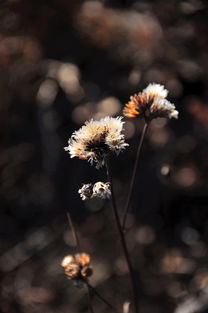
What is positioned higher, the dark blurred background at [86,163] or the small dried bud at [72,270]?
the dark blurred background at [86,163]

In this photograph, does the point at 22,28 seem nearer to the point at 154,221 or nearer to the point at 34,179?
the point at 34,179

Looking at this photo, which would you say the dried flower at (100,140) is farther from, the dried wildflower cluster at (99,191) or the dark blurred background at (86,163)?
the dark blurred background at (86,163)

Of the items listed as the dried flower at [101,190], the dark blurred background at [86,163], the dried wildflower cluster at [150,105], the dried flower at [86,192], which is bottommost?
the dried flower at [101,190]

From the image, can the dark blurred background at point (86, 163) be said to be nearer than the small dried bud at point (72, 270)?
No

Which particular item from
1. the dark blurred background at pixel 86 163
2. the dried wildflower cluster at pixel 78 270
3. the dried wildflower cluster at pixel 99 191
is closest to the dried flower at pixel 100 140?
the dried wildflower cluster at pixel 99 191

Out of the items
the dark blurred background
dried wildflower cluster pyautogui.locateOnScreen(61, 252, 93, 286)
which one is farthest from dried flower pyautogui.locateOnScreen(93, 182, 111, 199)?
the dark blurred background

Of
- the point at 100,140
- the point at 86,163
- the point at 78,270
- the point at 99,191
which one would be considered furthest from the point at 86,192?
the point at 86,163

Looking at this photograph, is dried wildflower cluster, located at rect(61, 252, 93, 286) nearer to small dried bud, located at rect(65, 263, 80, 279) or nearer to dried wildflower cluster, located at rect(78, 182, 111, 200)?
small dried bud, located at rect(65, 263, 80, 279)
